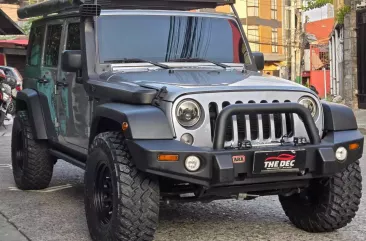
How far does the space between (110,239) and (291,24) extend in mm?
53362

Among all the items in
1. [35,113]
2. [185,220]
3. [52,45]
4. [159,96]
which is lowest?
[185,220]

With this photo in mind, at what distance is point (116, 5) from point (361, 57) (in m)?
15.5

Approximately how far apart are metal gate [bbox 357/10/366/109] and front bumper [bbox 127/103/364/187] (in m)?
16.2

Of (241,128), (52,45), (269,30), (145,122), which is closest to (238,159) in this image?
(241,128)

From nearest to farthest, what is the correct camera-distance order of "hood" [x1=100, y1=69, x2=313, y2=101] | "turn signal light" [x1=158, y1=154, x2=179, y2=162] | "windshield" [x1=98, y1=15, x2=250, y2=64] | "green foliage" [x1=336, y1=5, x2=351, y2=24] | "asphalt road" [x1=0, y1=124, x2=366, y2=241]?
"turn signal light" [x1=158, y1=154, x2=179, y2=162], "hood" [x1=100, y1=69, x2=313, y2=101], "asphalt road" [x1=0, y1=124, x2=366, y2=241], "windshield" [x1=98, y1=15, x2=250, y2=64], "green foliage" [x1=336, y1=5, x2=351, y2=24]

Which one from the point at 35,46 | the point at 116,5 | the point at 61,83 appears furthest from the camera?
the point at 35,46

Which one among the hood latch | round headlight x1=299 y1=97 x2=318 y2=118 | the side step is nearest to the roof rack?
the side step

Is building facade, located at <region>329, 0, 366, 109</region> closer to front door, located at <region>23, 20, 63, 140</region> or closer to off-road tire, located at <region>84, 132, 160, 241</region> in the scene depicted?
front door, located at <region>23, 20, 63, 140</region>

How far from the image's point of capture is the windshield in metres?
5.35

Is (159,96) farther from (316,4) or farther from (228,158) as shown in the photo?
(316,4)

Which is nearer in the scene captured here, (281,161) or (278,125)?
(281,161)

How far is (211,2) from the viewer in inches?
248

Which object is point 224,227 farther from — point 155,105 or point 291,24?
point 291,24

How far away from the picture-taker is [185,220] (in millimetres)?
5461
